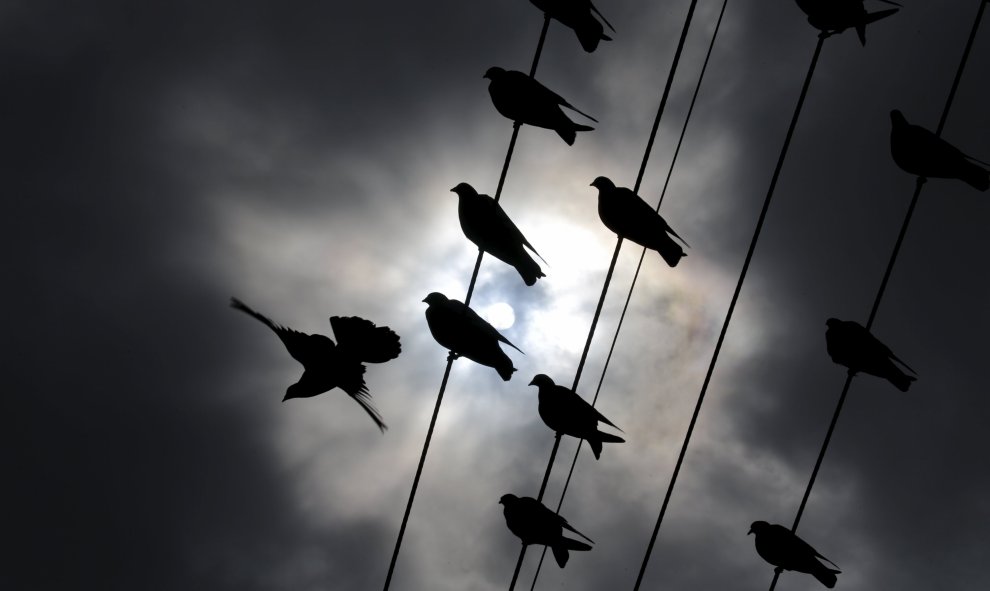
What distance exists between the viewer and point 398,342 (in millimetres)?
7129

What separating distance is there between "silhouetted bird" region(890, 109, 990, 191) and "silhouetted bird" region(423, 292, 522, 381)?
15.6ft

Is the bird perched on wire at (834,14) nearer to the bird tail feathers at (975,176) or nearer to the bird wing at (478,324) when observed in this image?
the bird tail feathers at (975,176)

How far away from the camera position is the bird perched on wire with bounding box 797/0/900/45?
7.62 m

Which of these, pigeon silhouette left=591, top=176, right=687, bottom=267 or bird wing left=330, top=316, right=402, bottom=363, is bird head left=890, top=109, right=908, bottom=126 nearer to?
pigeon silhouette left=591, top=176, right=687, bottom=267

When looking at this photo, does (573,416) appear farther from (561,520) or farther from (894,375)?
(894,375)

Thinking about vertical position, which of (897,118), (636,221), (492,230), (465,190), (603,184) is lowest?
(492,230)

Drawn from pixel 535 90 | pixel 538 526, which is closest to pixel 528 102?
pixel 535 90

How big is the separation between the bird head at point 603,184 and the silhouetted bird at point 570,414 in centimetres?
203

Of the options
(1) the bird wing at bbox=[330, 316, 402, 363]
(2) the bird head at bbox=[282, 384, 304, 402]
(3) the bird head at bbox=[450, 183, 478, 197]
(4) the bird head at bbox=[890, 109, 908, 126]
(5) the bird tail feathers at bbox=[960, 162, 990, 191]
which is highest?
(4) the bird head at bbox=[890, 109, 908, 126]

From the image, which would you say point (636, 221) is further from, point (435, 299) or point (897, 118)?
point (897, 118)

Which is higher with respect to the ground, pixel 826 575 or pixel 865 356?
pixel 865 356

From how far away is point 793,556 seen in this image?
29.7ft

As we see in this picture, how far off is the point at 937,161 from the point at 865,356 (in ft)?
7.01

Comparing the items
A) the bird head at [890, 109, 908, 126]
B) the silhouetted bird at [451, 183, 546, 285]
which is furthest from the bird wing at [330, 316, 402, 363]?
the bird head at [890, 109, 908, 126]
